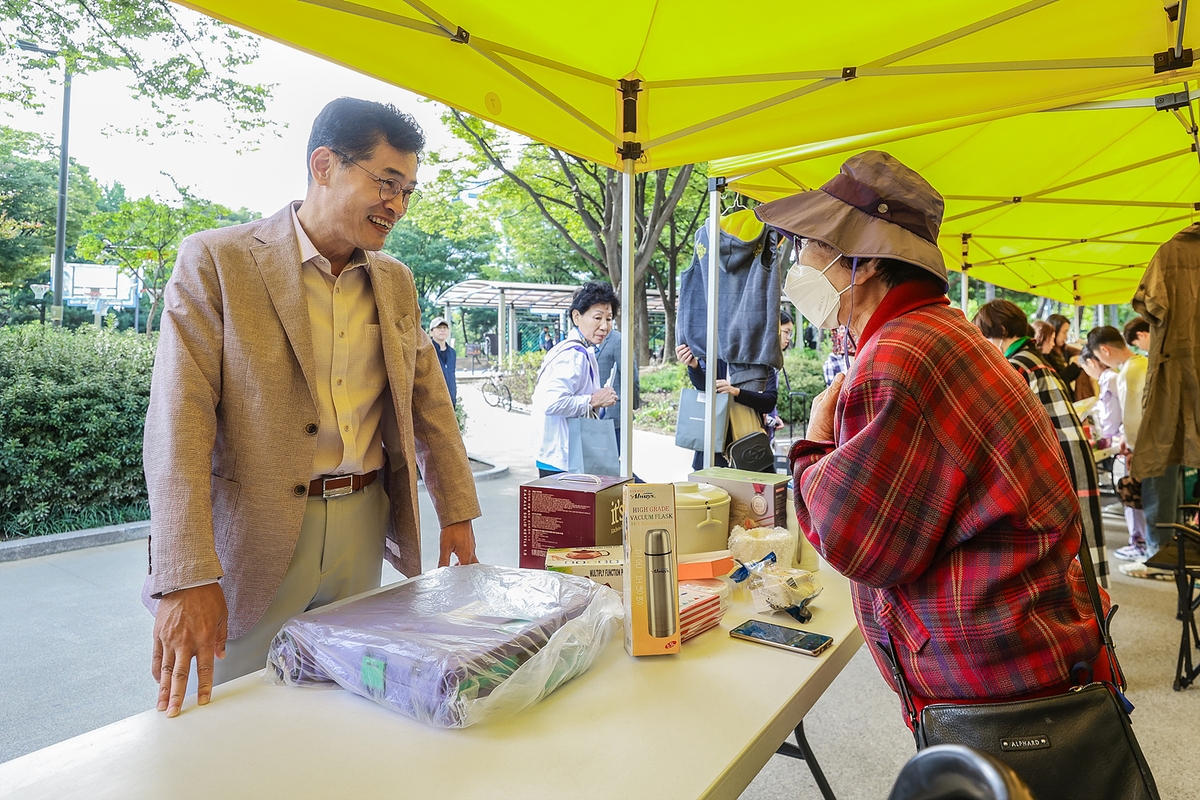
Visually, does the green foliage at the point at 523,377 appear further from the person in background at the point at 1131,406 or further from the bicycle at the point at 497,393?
the person in background at the point at 1131,406

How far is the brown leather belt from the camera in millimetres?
1673

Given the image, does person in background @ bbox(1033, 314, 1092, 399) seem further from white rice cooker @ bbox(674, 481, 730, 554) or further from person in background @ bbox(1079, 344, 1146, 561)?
white rice cooker @ bbox(674, 481, 730, 554)

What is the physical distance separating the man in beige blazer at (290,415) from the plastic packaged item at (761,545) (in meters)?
0.77

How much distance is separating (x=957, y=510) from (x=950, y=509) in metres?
0.03

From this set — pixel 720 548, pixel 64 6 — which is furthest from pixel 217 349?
pixel 64 6

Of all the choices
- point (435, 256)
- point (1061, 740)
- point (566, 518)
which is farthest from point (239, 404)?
point (435, 256)

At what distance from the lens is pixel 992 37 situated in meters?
2.42

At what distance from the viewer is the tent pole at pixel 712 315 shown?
384cm

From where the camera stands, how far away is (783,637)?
1544 mm

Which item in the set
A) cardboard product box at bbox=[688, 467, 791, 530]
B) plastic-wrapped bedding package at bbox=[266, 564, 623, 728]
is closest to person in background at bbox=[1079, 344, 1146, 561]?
cardboard product box at bbox=[688, 467, 791, 530]

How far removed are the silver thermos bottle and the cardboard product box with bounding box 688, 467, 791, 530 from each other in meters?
0.82

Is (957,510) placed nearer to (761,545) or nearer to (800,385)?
(761,545)

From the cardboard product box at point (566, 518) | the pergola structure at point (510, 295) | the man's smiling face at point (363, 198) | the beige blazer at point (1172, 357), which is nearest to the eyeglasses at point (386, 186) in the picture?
the man's smiling face at point (363, 198)

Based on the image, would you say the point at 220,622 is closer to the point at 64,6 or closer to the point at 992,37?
the point at 992,37
